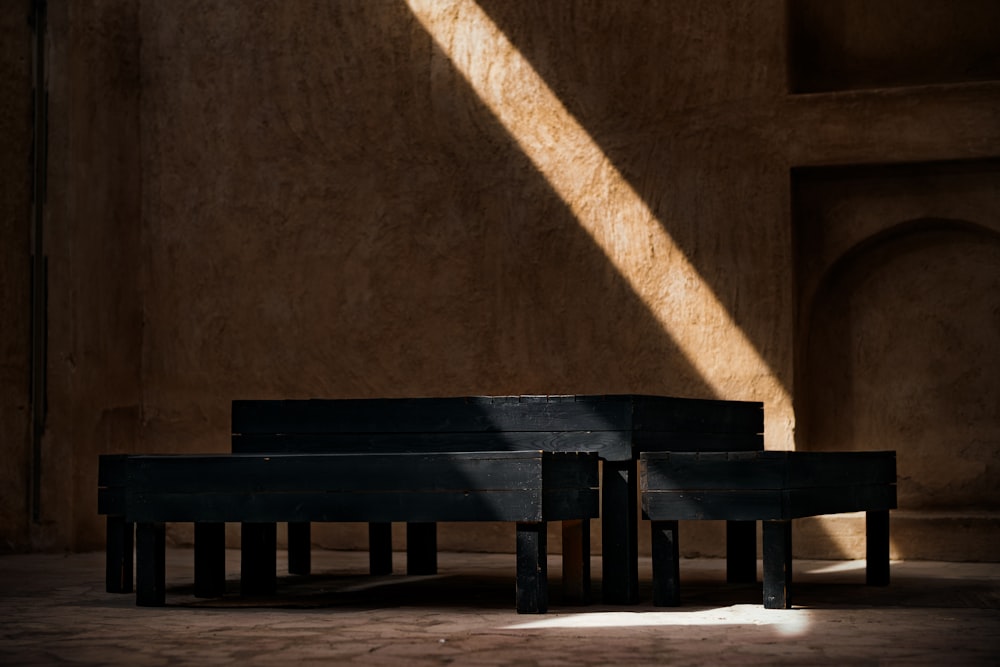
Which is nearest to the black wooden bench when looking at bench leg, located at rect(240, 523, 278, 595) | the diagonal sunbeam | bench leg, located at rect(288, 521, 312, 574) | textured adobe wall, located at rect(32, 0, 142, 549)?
bench leg, located at rect(240, 523, 278, 595)

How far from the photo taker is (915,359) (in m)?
8.69

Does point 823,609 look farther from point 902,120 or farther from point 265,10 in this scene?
point 265,10

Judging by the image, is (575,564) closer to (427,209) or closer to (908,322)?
(908,322)

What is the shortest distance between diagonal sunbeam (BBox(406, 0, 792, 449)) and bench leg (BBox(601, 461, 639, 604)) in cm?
274

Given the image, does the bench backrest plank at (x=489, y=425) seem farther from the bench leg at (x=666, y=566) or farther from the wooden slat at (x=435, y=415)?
the bench leg at (x=666, y=566)

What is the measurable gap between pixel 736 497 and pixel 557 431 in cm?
76

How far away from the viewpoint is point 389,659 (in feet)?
14.5

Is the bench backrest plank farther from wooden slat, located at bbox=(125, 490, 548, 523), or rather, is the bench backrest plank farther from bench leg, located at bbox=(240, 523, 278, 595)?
wooden slat, located at bbox=(125, 490, 548, 523)

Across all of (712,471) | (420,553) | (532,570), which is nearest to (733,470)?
(712,471)

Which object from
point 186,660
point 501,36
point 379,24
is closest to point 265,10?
point 379,24

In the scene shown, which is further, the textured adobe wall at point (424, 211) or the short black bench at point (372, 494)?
the textured adobe wall at point (424, 211)

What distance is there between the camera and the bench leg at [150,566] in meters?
5.98

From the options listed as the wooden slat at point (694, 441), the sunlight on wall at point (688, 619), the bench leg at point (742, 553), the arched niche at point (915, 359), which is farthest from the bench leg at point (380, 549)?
the arched niche at point (915, 359)

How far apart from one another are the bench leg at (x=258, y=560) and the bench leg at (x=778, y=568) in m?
2.09
